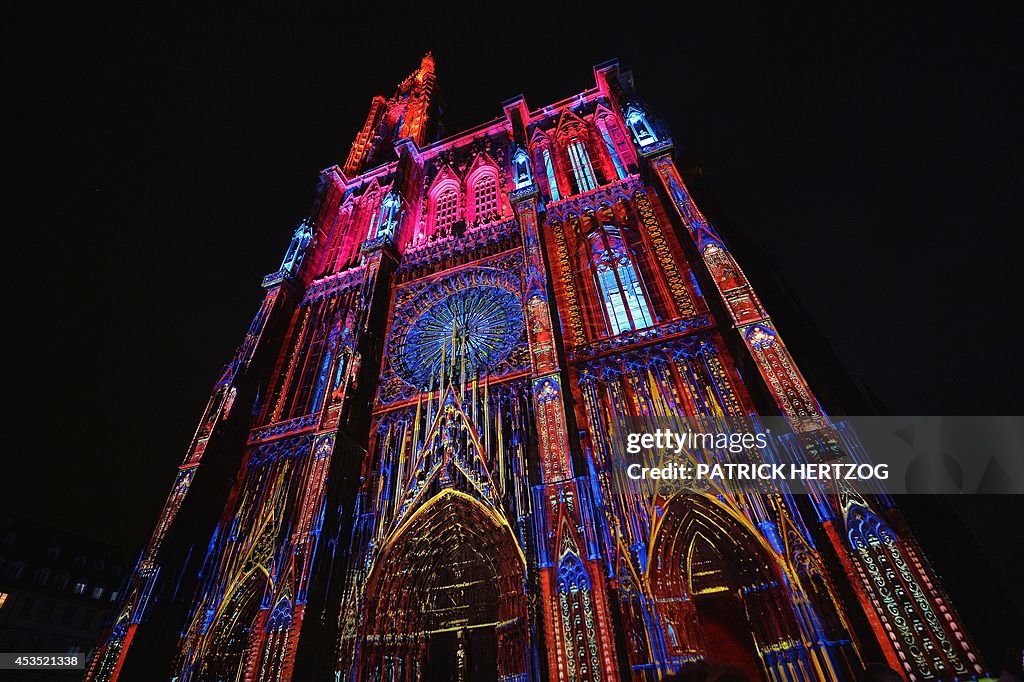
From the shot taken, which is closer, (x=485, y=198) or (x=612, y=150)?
(x=612, y=150)

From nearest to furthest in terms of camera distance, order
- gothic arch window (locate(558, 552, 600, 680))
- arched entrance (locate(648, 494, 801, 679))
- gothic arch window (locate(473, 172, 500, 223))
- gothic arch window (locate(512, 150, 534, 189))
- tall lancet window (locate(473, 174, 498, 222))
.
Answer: gothic arch window (locate(558, 552, 600, 680))
arched entrance (locate(648, 494, 801, 679))
gothic arch window (locate(512, 150, 534, 189))
gothic arch window (locate(473, 172, 500, 223))
tall lancet window (locate(473, 174, 498, 222))

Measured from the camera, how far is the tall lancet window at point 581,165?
2014 cm

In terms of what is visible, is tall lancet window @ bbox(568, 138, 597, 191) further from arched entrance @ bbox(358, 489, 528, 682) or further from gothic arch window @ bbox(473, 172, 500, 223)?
arched entrance @ bbox(358, 489, 528, 682)

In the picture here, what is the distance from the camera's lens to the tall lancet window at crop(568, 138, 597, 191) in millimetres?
20141

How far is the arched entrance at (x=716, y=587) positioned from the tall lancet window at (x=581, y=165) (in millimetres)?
13139

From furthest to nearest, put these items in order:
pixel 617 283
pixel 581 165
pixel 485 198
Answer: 1. pixel 485 198
2. pixel 581 165
3. pixel 617 283

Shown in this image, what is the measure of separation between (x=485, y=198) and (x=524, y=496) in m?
15.8

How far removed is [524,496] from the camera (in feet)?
40.5

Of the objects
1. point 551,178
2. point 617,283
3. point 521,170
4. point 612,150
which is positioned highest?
point 612,150

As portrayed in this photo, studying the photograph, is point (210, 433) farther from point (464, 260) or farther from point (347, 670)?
point (464, 260)

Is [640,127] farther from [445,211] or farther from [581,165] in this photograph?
[445,211]

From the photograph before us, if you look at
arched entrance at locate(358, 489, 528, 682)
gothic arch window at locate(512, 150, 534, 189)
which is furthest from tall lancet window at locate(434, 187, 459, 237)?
arched entrance at locate(358, 489, 528, 682)
